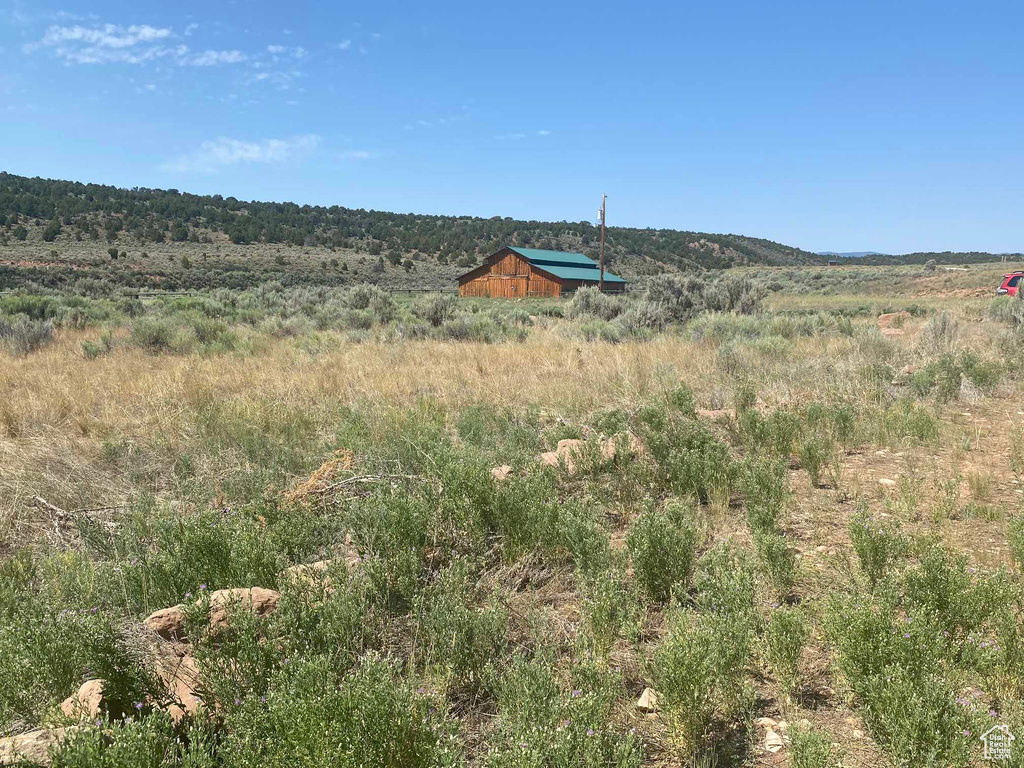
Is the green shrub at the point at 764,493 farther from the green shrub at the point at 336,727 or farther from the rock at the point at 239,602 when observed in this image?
the rock at the point at 239,602

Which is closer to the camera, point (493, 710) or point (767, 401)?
point (493, 710)

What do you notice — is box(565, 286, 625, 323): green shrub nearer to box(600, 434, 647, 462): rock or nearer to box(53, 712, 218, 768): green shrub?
box(600, 434, 647, 462): rock

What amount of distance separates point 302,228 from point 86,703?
83433 millimetres

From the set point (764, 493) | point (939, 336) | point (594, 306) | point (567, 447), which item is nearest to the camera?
point (764, 493)

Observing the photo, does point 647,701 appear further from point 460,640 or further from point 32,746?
point 32,746

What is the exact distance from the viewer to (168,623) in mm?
3037

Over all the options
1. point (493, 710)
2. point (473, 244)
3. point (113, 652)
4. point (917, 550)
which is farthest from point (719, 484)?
point (473, 244)

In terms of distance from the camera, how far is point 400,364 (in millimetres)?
10758

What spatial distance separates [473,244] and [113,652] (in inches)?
3209

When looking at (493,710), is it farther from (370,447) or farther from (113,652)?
(370,447)

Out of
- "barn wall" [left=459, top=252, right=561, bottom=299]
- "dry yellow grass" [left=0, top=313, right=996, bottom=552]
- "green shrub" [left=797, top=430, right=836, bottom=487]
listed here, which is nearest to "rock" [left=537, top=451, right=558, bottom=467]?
"dry yellow grass" [left=0, top=313, right=996, bottom=552]

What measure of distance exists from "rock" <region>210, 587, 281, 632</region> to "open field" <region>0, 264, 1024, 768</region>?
25mm

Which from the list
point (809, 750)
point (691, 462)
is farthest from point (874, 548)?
point (809, 750)

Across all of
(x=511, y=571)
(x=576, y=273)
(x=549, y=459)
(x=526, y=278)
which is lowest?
(x=511, y=571)
